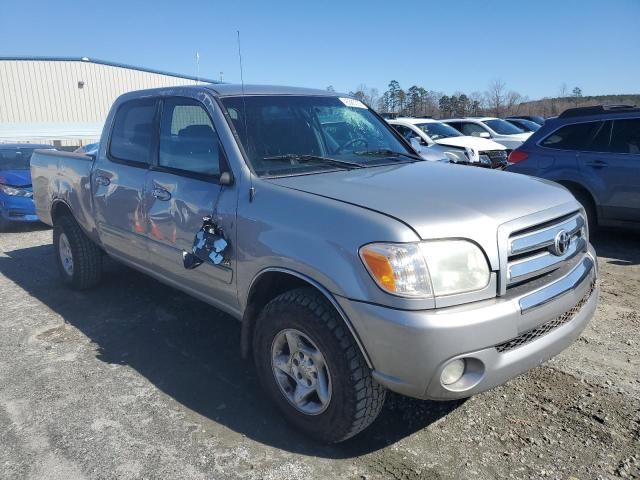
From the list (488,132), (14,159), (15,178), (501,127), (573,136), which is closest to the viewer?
(573,136)

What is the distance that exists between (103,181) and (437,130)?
10654mm

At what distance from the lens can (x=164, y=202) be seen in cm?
377

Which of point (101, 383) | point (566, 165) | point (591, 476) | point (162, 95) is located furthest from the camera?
point (566, 165)


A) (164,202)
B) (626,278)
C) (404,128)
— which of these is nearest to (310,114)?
(164,202)

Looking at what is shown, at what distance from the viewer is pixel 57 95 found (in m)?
28.6

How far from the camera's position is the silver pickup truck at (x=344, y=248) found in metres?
2.40

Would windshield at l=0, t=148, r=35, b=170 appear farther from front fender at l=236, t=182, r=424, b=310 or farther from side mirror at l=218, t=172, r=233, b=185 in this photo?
front fender at l=236, t=182, r=424, b=310

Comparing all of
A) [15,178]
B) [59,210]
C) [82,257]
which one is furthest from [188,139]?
[15,178]

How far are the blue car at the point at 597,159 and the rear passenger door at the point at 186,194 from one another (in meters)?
5.05

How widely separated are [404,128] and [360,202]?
34.6 ft

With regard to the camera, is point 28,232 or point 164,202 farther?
point 28,232

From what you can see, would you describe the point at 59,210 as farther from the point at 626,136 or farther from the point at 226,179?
the point at 626,136

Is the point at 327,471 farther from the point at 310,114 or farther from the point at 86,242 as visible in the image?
the point at 86,242

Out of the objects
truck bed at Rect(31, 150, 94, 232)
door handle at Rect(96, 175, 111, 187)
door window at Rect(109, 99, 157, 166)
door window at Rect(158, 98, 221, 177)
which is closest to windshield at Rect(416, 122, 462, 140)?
truck bed at Rect(31, 150, 94, 232)
